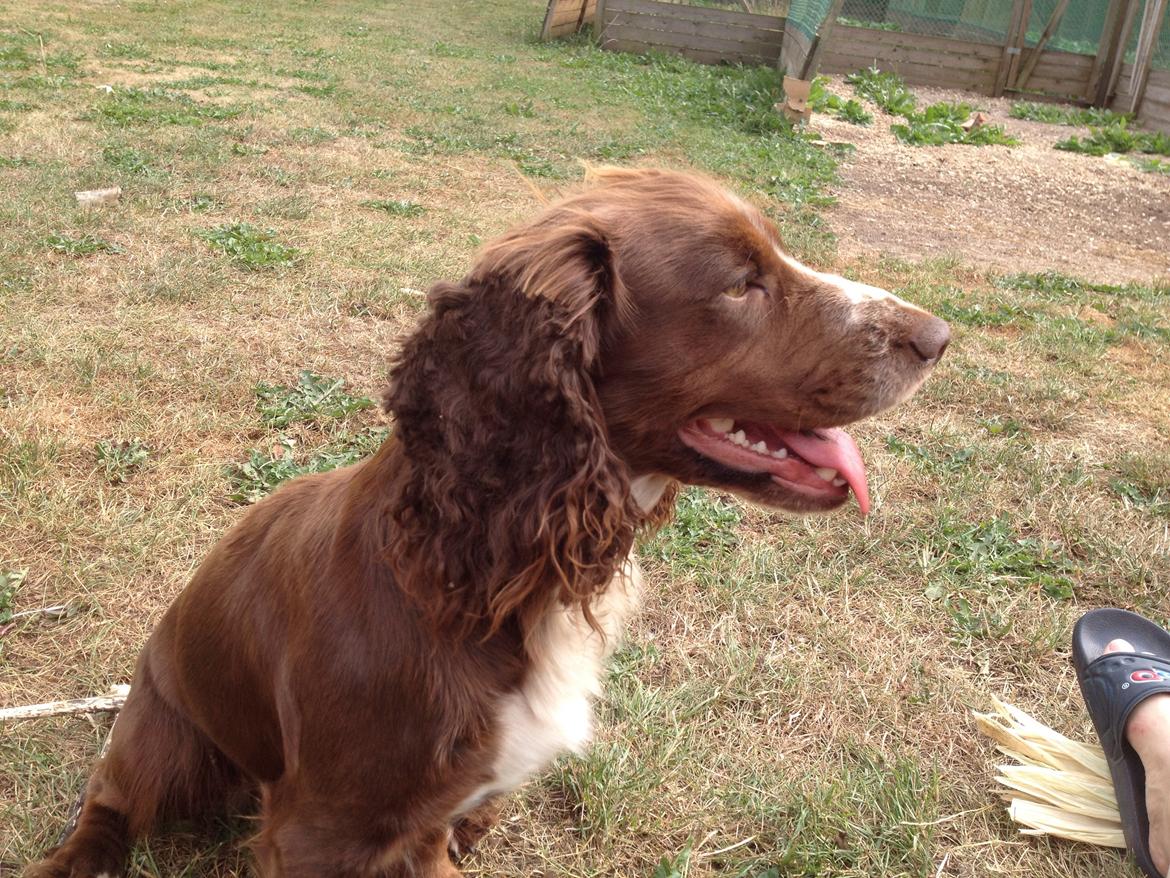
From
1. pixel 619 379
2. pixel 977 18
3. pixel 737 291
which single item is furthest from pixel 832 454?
pixel 977 18

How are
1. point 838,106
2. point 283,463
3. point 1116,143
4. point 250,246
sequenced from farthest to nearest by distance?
point 838,106, point 1116,143, point 250,246, point 283,463

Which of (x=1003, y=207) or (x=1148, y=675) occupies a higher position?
(x=1003, y=207)

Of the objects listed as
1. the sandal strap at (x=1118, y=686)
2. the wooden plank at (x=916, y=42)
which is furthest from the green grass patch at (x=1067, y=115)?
the sandal strap at (x=1118, y=686)

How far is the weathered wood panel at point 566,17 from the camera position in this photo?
1794 centimetres

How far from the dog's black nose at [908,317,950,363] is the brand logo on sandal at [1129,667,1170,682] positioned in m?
1.33

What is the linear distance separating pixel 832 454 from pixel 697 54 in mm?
16893

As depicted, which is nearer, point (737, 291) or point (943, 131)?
point (737, 291)

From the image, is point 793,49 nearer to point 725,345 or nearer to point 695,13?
point 695,13

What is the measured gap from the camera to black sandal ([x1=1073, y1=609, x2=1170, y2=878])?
249 cm

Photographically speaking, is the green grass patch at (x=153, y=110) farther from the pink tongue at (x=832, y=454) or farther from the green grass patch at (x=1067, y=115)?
the green grass patch at (x=1067, y=115)

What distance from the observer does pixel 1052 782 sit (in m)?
2.63

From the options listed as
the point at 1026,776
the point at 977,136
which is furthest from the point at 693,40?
the point at 1026,776

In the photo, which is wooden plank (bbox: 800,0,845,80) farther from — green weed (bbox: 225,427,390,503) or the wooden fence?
→ green weed (bbox: 225,427,390,503)

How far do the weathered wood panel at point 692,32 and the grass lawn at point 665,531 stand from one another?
35.0 feet
